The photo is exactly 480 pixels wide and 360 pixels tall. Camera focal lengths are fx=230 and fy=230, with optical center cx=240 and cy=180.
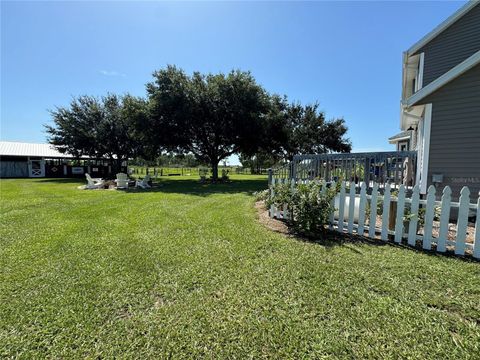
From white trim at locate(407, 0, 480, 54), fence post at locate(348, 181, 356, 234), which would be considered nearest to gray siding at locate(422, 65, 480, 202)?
fence post at locate(348, 181, 356, 234)

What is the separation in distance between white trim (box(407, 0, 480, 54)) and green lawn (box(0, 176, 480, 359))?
8.89 metres

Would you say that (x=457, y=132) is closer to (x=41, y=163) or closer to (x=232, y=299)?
(x=232, y=299)

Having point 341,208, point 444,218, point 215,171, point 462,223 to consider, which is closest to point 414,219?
point 444,218

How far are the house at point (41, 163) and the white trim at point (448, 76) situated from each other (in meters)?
33.2

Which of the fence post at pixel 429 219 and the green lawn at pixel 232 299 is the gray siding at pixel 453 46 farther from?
the green lawn at pixel 232 299

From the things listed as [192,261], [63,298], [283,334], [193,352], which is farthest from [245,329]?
[63,298]

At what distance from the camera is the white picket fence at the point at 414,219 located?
135 inches

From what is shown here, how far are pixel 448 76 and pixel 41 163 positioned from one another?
37816mm

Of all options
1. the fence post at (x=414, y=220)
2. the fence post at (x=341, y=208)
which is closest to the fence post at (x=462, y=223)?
the fence post at (x=414, y=220)

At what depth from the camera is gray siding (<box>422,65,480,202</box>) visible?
18.4 ft

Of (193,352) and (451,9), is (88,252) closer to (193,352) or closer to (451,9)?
(193,352)

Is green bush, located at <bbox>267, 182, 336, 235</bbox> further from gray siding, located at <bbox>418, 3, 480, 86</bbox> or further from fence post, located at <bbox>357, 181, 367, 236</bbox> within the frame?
gray siding, located at <bbox>418, 3, 480, 86</bbox>

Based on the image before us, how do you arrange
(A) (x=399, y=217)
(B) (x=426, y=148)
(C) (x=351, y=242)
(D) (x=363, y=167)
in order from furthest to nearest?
(D) (x=363, y=167) → (B) (x=426, y=148) → (C) (x=351, y=242) → (A) (x=399, y=217)

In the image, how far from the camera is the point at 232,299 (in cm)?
244
